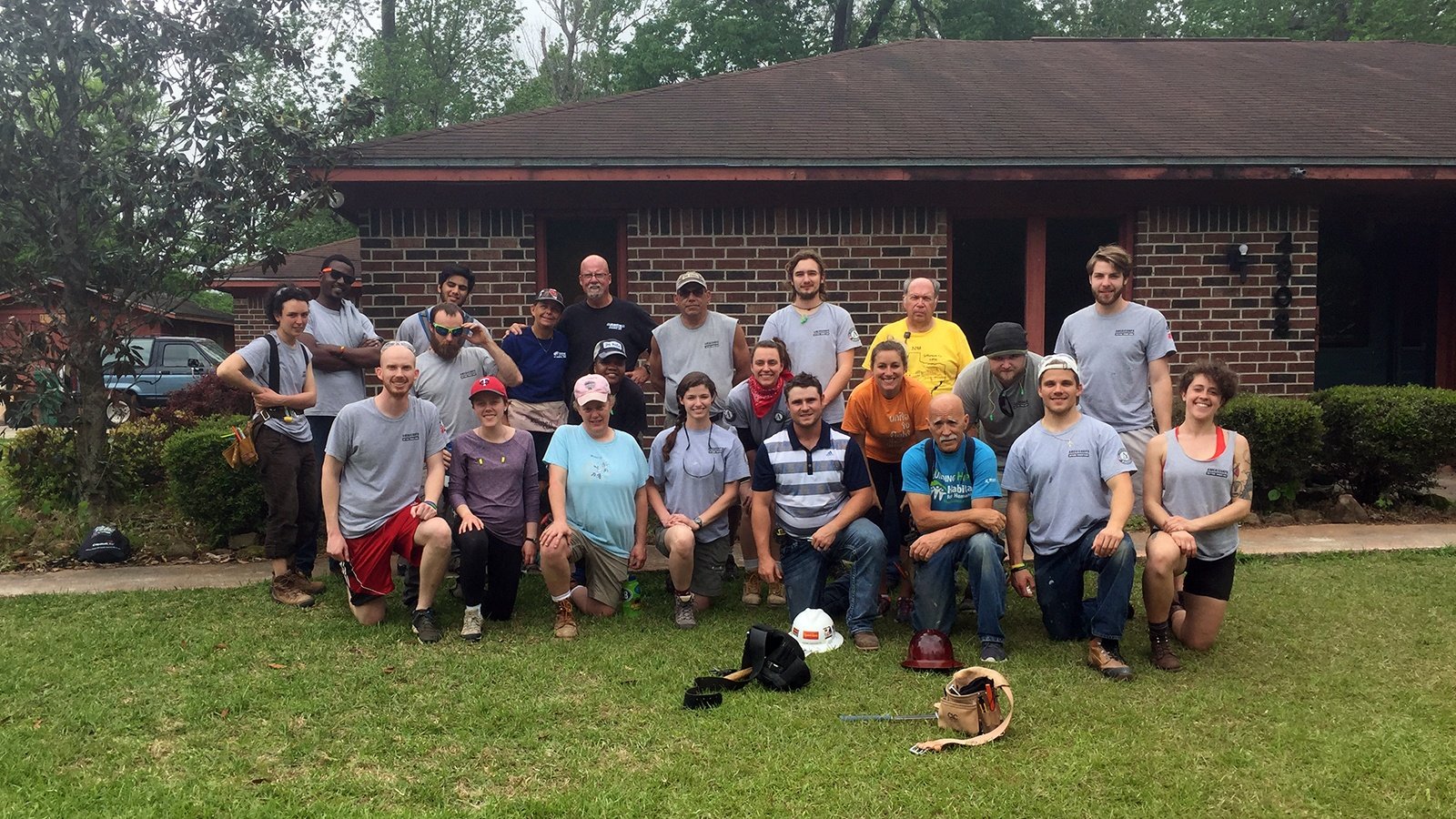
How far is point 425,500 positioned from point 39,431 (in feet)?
12.6

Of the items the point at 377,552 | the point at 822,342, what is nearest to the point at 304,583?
the point at 377,552

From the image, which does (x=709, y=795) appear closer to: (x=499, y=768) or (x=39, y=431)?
(x=499, y=768)

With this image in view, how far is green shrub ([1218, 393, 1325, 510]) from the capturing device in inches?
278

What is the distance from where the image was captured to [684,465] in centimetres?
525

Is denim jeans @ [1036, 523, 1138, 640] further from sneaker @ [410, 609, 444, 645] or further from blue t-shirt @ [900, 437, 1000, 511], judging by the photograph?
sneaker @ [410, 609, 444, 645]

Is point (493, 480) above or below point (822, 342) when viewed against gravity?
below

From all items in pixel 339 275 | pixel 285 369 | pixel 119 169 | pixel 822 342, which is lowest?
pixel 285 369

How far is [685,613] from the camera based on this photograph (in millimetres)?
5055

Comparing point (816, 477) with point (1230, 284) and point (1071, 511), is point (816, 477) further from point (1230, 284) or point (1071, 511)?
point (1230, 284)

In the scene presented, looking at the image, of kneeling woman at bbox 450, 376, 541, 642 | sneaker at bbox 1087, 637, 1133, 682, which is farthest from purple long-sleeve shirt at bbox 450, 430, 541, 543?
sneaker at bbox 1087, 637, 1133, 682

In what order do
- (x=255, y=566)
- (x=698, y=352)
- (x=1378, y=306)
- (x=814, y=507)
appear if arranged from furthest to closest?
(x=1378, y=306)
(x=255, y=566)
(x=698, y=352)
(x=814, y=507)

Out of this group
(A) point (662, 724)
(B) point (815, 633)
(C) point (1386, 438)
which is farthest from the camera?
(C) point (1386, 438)

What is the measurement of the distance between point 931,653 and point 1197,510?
134 centimetres

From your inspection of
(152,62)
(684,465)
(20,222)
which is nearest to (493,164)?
(152,62)
